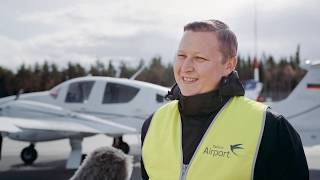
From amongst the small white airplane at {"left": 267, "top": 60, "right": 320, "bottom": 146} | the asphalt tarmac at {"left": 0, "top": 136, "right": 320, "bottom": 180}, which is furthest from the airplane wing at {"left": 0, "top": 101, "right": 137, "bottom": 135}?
the small white airplane at {"left": 267, "top": 60, "right": 320, "bottom": 146}

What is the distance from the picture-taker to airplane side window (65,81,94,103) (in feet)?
41.2

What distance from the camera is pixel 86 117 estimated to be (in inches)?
474

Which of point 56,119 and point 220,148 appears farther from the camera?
point 56,119

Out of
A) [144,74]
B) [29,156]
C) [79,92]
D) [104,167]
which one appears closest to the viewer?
[104,167]

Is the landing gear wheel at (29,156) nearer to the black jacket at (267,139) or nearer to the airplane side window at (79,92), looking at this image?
the airplane side window at (79,92)

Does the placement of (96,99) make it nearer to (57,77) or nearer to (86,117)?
(86,117)

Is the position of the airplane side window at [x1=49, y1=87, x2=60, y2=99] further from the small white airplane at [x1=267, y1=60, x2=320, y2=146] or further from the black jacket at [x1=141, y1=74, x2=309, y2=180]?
the black jacket at [x1=141, y1=74, x2=309, y2=180]

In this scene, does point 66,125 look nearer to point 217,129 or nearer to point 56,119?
point 56,119

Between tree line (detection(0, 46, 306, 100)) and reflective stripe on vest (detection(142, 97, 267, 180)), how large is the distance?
4626 cm

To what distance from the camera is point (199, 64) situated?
1.83m

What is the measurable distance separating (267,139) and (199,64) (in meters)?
0.39

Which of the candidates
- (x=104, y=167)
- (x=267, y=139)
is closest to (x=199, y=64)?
(x=267, y=139)

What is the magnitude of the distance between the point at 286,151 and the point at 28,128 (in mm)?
9633

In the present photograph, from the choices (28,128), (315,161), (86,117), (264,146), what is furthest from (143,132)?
(315,161)
